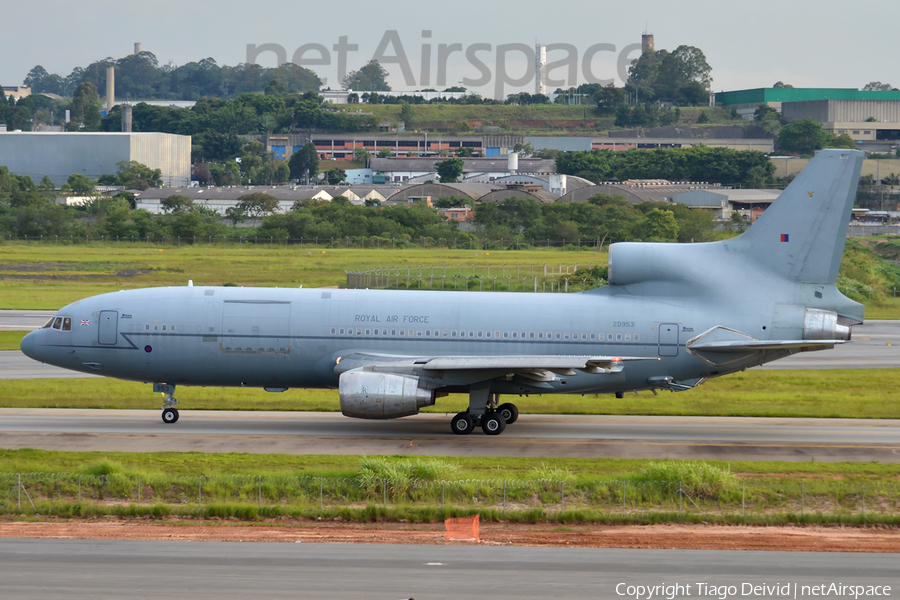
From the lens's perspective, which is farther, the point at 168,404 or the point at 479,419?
the point at 168,404

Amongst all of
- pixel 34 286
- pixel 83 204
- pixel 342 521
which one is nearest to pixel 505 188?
pixel 83 204

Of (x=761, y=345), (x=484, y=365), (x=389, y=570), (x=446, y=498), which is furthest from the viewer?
(x=761, y=345)

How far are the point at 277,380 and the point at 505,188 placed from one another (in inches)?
6380

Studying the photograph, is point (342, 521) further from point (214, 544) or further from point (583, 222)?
point (583, 222)

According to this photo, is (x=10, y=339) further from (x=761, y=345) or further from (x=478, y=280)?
(x=761, y=345)

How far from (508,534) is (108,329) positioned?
19.7 meters

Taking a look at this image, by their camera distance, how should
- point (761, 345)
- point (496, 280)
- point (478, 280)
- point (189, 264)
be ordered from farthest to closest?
1. point (189, 264)
2. point (496, 280)
3. point (478, 280)
4. point (761, 345)

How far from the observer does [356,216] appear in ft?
446

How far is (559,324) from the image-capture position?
121ft

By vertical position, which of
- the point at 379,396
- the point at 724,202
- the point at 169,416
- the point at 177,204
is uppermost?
the point at 724,202

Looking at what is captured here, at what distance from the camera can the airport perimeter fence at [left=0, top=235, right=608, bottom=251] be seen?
12631cm

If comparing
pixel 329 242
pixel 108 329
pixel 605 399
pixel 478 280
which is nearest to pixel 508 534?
pixel 108 329

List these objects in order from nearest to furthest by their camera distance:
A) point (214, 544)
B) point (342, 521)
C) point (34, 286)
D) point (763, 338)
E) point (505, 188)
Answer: point (214, 544) < point (342, 521) < point (763, 338) < point (34, 286) < point (505, 188)

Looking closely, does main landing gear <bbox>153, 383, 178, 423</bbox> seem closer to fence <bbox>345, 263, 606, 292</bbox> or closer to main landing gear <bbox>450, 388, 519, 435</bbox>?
main landing gear <bbox>450, 388, 519, 435</bbox>
